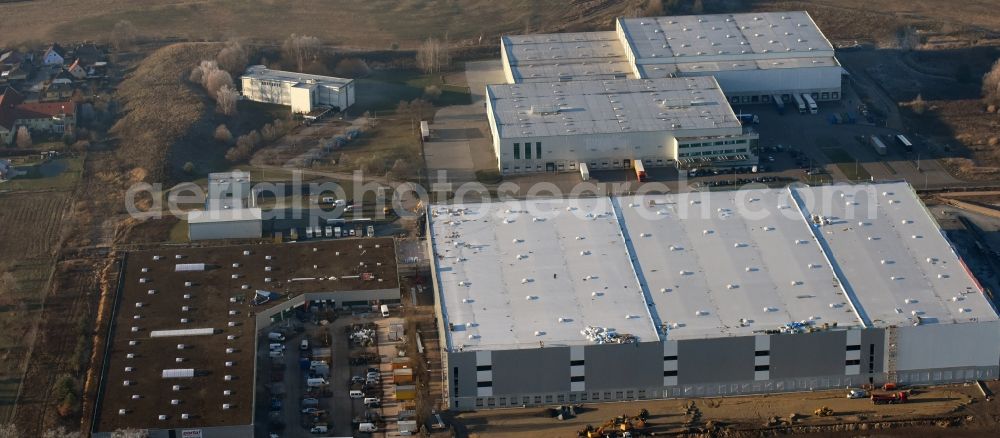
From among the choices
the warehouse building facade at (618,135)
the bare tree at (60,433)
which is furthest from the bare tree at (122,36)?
the bare tree at (60,433)

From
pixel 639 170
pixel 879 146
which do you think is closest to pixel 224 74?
pixel 639 170

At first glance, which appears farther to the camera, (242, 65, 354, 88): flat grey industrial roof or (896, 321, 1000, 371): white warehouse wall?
(242, 65, 354, 88): flat grey industrial roof

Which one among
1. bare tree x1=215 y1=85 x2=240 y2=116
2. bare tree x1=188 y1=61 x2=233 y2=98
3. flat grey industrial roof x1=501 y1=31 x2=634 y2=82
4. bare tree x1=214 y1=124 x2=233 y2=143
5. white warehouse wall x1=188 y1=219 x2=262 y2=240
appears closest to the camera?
white warehouse wall x1=188 y1=219 x2=262 y2=240

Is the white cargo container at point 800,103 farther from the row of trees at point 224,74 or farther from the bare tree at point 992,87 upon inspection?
the row of trees at point 224,74

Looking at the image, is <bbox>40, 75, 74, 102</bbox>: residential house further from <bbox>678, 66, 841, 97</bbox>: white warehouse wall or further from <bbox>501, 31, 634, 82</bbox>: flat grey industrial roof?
<bbox>678, 66, 841, 97</bbox>: white warehouse wall

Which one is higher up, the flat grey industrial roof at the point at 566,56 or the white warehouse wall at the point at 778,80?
the flat grey industrial roof at the point at 566,56

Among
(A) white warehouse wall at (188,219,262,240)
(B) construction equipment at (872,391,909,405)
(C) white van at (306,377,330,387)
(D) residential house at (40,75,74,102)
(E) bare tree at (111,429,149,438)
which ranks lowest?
(E) bare tree at (111,429,149,438)

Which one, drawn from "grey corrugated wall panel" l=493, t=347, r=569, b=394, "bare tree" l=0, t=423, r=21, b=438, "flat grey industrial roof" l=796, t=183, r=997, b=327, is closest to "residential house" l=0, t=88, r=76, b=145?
"bare tree" l=0, t=423, r=21, b=438
